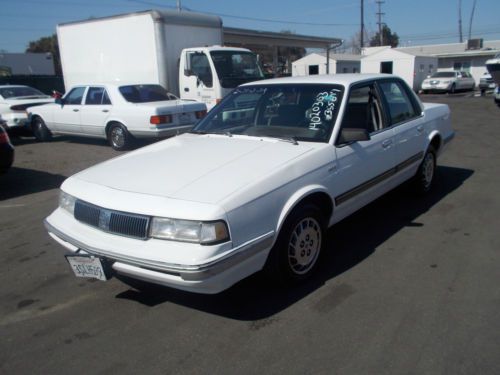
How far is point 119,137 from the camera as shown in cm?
998

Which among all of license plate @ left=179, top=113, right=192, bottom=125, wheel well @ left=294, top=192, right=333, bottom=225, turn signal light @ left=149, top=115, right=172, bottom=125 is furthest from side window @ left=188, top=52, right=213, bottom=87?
wheel well @ left=294, top=192, right=333, bottom=225

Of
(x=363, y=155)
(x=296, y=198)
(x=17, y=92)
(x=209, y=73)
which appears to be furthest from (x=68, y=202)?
(x=17, y=92)

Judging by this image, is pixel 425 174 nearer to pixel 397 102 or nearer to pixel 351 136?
pixel 397 102

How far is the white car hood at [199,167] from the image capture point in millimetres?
3051

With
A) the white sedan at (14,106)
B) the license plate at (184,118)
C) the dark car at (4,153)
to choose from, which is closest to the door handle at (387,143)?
the dark car at (4,153)

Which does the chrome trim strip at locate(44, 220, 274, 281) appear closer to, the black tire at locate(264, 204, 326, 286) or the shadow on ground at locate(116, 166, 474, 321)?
the black tire at locate(264, 204, 326, 286)

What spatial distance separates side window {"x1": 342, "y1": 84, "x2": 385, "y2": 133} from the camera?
4.24m

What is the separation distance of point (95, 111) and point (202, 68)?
2.74 meters

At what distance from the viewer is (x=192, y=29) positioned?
11.5m

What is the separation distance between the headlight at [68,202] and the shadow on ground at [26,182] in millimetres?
3768

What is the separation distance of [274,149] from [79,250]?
5.67ft

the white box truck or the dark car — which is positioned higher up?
the white box truck

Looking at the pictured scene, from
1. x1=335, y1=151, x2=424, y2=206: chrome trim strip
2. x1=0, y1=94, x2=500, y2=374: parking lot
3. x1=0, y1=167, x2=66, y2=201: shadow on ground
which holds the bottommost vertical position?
x1=0, y1=94, x2=500, y2=374: parking lot

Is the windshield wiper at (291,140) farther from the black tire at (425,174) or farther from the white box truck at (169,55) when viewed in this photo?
the white box truck at (169,55)
